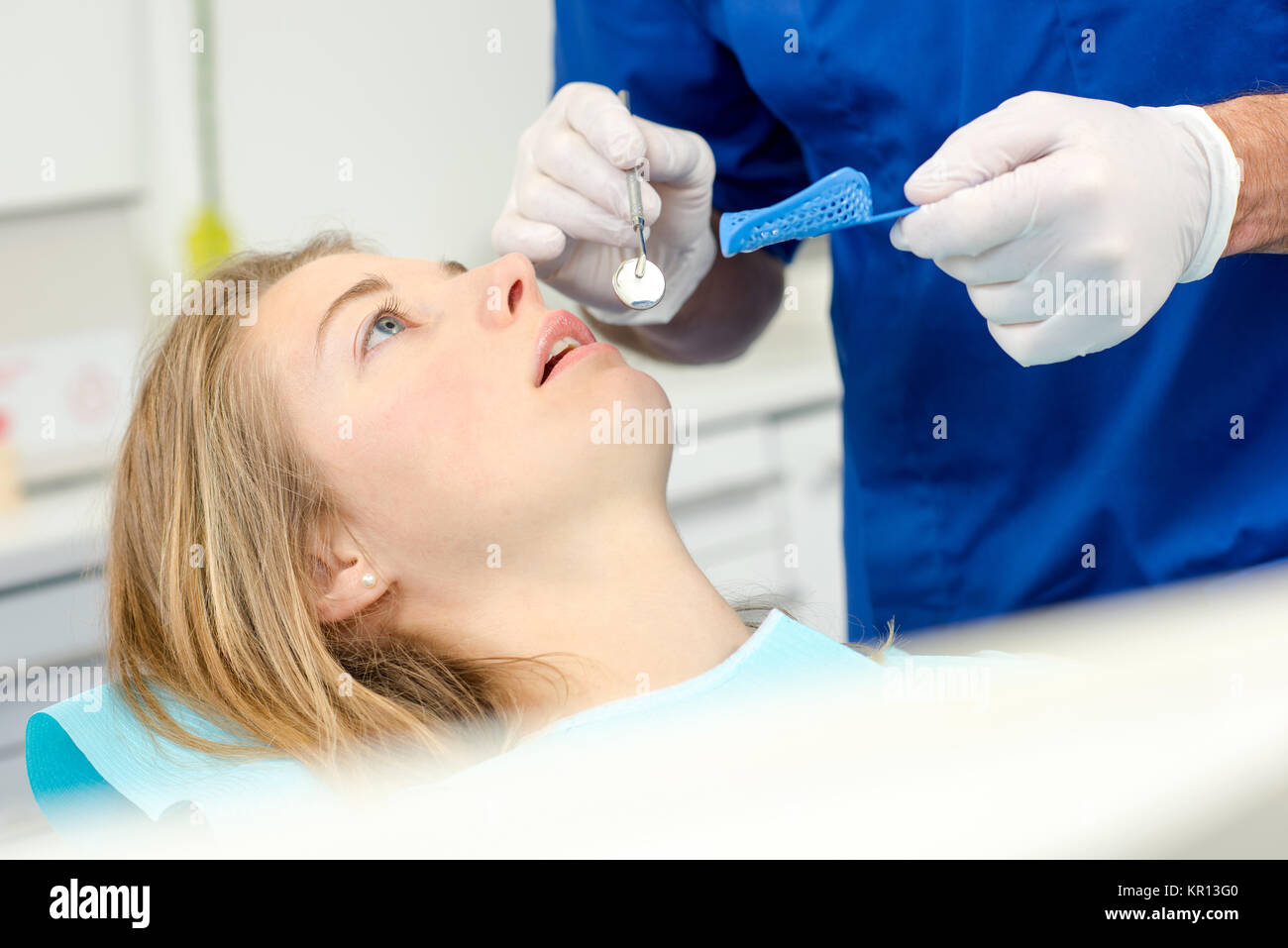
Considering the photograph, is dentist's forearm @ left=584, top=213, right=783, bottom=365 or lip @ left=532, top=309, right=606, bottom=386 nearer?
lip @ left=532, top=309, right=606, bottom=386

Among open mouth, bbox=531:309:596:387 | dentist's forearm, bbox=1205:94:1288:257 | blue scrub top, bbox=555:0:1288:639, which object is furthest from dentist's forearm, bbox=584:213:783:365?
dentist's forearm, bbox=1205:94:1288:257

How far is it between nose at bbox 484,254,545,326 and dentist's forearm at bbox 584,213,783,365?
33cm

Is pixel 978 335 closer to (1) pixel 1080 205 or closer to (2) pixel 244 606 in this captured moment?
(1) pixel 1080 205

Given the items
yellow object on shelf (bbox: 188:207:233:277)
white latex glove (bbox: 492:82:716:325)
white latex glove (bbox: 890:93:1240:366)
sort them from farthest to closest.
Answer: yellow object on shelf (bbox: 188:207:233:277) < white latex glove (bbox: 492:82:716:325) < white latex glove (bbox: 890:93:1240:366)

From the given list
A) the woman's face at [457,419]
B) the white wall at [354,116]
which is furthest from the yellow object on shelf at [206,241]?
the woman's face at [457,419]

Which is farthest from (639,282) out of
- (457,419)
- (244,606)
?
(244,606)

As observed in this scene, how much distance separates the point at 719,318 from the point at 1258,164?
0.68 metres

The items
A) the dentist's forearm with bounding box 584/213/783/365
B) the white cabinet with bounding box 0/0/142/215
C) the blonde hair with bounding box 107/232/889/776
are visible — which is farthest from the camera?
the white cabinet with bounding box 0/0/142/215

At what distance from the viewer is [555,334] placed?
3.69ft

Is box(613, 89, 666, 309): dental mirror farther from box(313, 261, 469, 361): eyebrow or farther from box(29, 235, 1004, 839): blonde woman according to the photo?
box(313, 261, 469, 361): eyebrow

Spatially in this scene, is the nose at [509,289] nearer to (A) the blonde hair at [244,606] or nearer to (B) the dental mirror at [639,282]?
(B) the dental mirror at [639,282]

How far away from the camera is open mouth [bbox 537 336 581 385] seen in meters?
1.14
